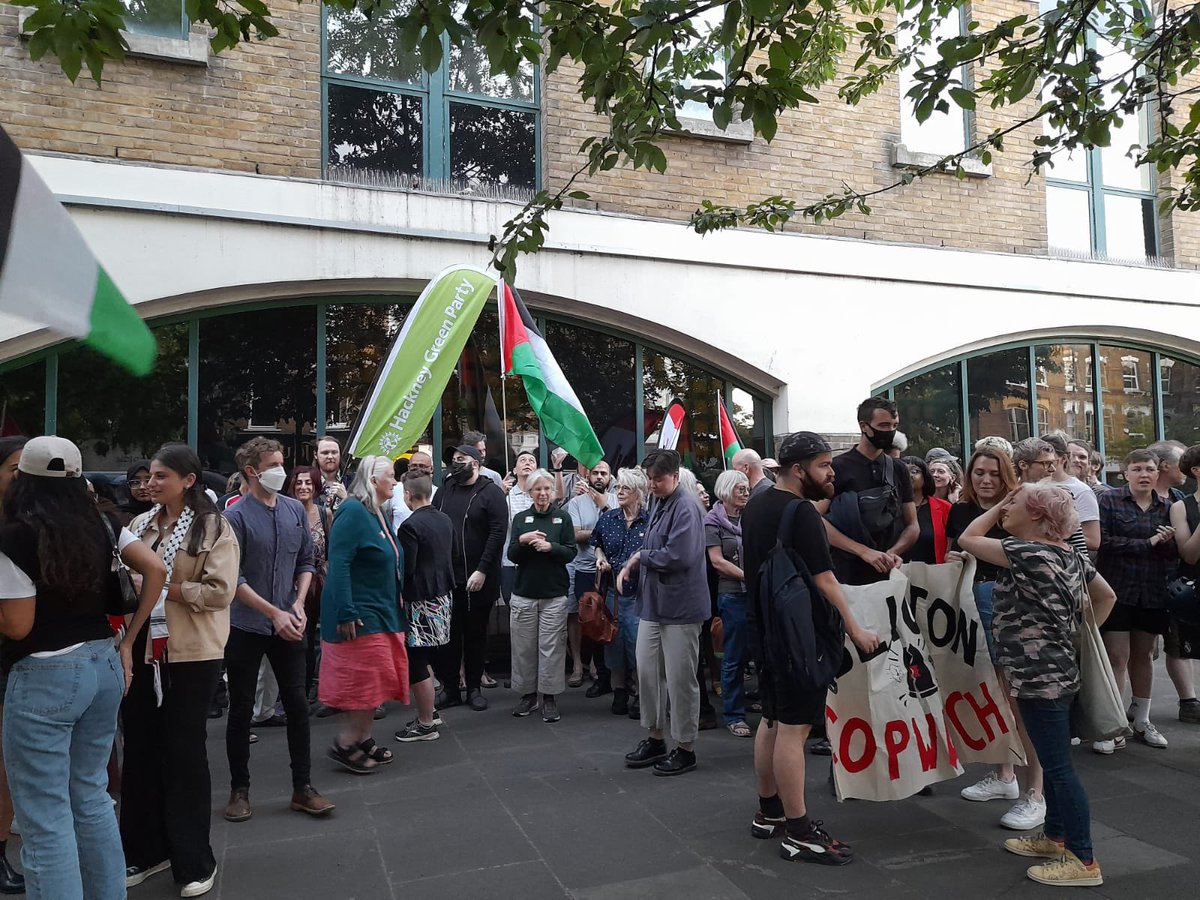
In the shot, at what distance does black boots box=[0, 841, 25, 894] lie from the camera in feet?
13.2

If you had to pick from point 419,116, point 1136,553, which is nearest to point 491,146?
point 419,116

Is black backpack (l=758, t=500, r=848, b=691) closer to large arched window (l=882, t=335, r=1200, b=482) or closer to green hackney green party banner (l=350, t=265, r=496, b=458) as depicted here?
green hackney green party banner (l=350, t=265, r=496, b=458)

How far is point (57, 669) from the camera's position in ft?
10.4

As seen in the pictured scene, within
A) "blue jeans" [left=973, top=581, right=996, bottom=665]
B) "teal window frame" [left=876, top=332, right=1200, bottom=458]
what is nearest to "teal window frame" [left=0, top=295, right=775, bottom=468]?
"teal window frame" [left=876, top=332, right=1200, bottom=458]

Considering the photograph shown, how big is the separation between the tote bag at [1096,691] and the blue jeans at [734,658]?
264 cm

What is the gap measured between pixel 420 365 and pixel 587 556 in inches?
83.7

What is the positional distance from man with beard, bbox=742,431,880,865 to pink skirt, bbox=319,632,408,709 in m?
2.23

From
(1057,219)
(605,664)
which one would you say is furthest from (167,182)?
(1057,219)

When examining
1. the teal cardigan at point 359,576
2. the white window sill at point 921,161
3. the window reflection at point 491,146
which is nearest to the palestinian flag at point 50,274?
the teal cardigan at point 359,576

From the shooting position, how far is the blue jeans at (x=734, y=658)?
6469 mm

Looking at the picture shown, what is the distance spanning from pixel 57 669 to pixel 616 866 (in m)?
2.47

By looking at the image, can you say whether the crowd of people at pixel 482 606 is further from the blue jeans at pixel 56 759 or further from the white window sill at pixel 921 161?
the white window sill at pixel 921 161

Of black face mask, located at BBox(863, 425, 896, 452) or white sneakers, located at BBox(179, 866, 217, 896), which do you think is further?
black face mask, located at BBox(863, 425, 896, 452)

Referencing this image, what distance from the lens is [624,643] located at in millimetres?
6996
